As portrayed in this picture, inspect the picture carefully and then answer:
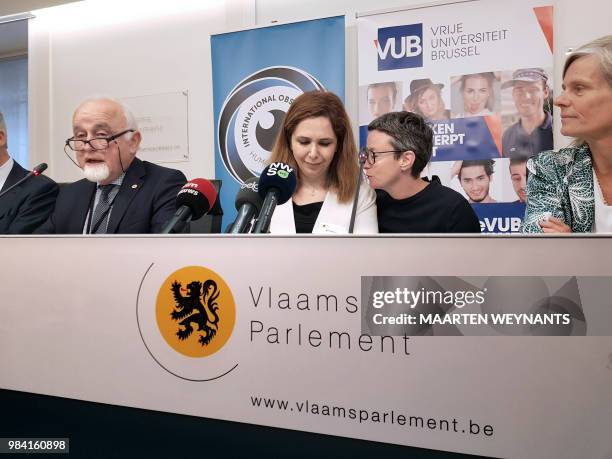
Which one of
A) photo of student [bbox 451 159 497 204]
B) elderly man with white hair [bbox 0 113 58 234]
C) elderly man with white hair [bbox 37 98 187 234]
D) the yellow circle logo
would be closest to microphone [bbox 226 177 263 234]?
the yellow circle logo

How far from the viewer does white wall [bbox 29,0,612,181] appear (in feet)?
11.2

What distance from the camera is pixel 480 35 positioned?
2732 millimetres

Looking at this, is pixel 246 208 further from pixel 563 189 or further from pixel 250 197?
pixel 563 189

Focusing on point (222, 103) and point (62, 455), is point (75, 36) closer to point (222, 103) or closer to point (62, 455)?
point (222, 103)

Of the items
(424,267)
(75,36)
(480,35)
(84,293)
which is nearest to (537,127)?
(480,35)

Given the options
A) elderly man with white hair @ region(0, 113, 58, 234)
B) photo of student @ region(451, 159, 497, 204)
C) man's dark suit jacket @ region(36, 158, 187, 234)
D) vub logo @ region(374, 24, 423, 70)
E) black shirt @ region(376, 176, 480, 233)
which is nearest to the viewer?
black shirt @ region(376, 176, 480, 233)

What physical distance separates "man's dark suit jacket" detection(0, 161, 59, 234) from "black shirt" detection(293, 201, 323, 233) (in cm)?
110

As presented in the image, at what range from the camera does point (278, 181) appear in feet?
3.73

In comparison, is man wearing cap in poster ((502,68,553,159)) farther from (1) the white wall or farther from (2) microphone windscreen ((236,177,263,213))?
(2) microphone windscreen ((236,177,263,213))

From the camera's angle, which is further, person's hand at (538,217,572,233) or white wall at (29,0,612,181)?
white wall at (29,0,612,181)

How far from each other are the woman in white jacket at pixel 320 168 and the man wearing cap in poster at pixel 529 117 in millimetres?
1211

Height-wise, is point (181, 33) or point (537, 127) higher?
point (181, 33)

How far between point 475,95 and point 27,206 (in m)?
2.28

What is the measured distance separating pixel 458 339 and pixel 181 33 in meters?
3.57
